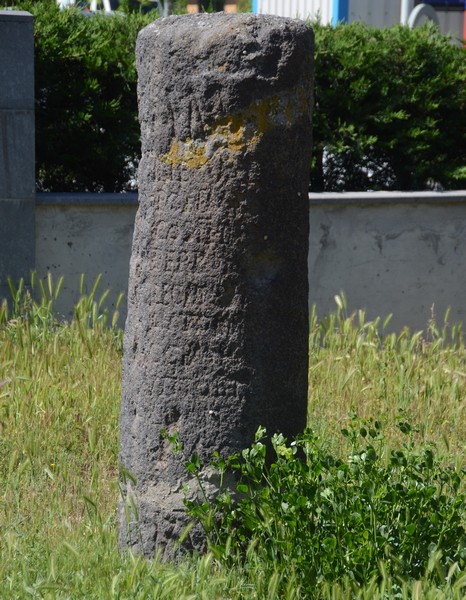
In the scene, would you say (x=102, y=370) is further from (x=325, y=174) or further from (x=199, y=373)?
(x=325, y=174)

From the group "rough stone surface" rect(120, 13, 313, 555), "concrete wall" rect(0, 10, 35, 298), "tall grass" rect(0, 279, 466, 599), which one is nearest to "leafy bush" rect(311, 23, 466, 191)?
"tall grass" rect(0, 279, 466, 599)

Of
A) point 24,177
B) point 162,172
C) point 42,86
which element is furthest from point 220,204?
point 42,86

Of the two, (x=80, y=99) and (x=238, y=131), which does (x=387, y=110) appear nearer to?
(x=80, y=99)

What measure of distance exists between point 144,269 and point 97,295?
3.41 metres

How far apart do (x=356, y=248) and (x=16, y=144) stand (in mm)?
2254

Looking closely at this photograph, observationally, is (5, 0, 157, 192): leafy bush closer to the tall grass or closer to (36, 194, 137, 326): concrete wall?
(36, 194, 137, 326): concrete wall

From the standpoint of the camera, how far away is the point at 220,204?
3035 mm

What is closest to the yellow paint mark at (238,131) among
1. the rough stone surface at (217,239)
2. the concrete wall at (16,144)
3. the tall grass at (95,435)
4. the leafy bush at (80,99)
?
the rough stone surface at (217,239)

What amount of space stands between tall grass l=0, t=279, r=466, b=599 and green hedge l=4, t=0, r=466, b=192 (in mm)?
1042

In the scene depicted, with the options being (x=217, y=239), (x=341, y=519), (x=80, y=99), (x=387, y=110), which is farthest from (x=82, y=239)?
(x=341, y=519)

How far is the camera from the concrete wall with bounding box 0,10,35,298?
6121 mm

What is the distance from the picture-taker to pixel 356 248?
22.3ft

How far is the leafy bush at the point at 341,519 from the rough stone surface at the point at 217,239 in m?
0.15

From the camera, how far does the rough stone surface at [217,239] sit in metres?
A: 3.03
